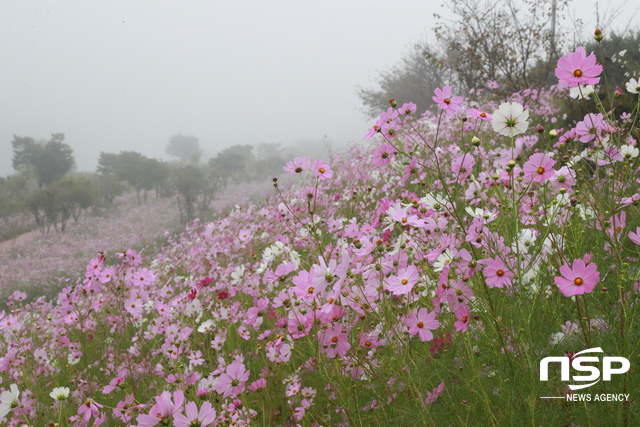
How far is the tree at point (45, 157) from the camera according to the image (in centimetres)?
2661

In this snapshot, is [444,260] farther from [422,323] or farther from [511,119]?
[511,119]

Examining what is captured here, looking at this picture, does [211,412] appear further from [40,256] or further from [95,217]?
[95,217]

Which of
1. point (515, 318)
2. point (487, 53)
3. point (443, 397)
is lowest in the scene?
point (443, 397)

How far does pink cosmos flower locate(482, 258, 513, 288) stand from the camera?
115cm

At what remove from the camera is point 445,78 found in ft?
54.4

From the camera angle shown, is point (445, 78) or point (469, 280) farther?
point (445, 78)

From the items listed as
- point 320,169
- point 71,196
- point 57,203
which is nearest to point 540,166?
point 320,169

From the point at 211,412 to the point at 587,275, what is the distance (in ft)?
3.28

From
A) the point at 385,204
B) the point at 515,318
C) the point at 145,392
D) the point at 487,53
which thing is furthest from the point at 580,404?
the point at 487,53

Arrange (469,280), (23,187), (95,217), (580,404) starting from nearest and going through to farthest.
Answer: (580,404)
(469,280)
(95,217)
(23,187)

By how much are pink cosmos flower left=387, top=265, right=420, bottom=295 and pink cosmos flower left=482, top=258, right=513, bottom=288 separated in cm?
20

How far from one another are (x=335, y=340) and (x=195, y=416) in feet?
1.62

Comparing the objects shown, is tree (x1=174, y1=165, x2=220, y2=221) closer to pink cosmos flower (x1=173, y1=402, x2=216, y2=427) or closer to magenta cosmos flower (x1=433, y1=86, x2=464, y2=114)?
magenta cosmos flower (x1=433, y1=86, x2=464, y2=114)

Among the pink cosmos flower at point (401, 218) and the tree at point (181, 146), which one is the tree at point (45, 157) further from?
the tree at point (181, 146)
